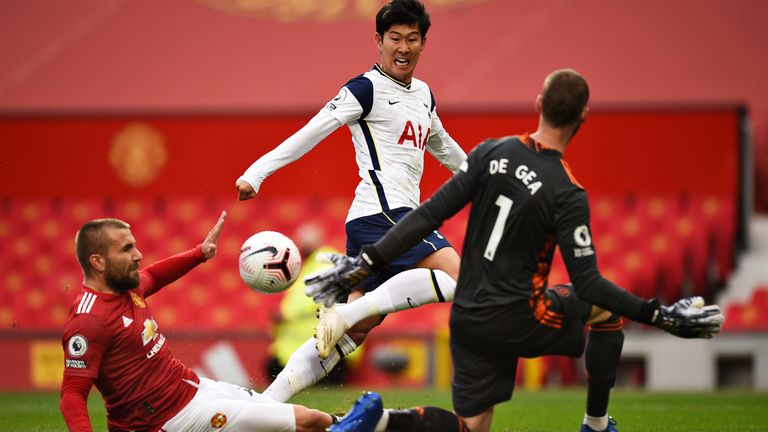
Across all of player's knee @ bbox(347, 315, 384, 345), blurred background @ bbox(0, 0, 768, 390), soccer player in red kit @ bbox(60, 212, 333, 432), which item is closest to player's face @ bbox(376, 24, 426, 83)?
player's knee @ bbox(347, 315, 384, 345)

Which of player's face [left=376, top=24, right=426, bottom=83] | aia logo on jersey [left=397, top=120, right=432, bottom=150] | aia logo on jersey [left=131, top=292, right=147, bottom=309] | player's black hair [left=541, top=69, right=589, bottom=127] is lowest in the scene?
aia logo on jersey [left=131, top=292, right=147, bottom=309]

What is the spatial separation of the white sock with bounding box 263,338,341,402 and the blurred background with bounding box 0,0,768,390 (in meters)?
5.37

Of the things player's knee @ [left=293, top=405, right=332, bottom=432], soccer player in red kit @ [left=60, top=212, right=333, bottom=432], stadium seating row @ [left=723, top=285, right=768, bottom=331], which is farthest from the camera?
stadium seating row @ [left=723, top=285, right=768, bottom=331]

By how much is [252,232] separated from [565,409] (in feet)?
19.5

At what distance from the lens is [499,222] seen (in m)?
4.45

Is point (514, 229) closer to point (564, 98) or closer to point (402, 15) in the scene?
point (564, 98)

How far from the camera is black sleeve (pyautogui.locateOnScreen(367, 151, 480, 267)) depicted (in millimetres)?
4504

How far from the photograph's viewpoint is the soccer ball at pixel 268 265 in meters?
5.44

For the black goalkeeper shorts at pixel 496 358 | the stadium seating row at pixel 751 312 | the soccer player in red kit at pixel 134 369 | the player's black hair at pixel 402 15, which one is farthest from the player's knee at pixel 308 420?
the stadium seating row at pixel 751 312

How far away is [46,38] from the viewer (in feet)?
54.6

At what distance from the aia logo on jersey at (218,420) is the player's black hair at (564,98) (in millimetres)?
1959

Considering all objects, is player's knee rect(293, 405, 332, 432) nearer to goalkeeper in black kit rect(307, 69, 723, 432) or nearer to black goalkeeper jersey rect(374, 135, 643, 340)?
goalkeeper in black kit rect(307, 69, 723, 432)

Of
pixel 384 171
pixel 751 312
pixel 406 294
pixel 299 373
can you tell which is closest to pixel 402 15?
pixel 384 171

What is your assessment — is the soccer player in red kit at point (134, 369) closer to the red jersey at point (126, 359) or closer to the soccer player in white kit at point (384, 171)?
the red jersey at point (126, 359)
